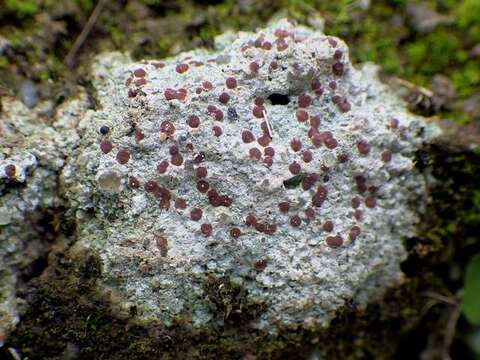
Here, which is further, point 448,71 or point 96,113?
point 448,71

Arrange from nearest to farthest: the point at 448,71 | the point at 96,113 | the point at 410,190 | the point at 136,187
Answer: the point at 136,187 → the point at 96,113 → the point at 410,190 → the point at 448,71

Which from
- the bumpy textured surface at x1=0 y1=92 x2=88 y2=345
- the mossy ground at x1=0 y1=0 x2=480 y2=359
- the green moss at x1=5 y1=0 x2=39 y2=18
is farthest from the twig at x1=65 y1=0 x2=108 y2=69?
the bumpy textured surface at x1=0 y1=92 x2=88 y2=345

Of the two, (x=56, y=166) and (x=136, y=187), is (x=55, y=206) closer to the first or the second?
(x=56, y=166)

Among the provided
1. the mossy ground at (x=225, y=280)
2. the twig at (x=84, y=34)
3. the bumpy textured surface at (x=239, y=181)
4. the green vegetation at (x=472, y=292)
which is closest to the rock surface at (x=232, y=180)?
the bumpy textured surface at (x=239, y=181)

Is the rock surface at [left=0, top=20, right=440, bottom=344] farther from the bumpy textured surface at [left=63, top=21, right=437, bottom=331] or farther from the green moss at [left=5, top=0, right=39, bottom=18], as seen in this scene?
the green moss at [left=5, top=0, right=39, bottom=18]

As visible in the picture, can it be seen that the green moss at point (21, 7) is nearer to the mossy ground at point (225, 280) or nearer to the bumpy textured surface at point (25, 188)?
the mossy ground at point (225, 280)

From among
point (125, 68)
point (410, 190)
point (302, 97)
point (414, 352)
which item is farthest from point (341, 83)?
point (414, 352)
